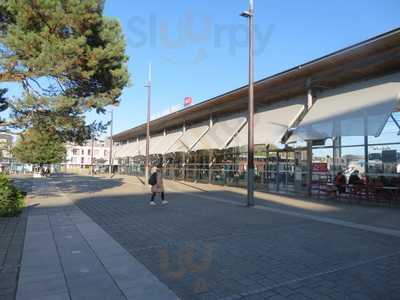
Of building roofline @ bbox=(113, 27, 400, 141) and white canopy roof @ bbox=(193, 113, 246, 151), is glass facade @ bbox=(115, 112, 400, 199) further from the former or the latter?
building roofline @ bbox=(113, 27, 400, 141)

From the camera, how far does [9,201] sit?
1100 cm

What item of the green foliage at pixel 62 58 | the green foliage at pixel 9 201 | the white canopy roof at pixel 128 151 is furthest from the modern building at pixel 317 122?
the white canopy roof at pixel 128 151

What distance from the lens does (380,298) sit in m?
4.61

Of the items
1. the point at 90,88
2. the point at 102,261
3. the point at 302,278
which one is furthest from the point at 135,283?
the point at 90,88

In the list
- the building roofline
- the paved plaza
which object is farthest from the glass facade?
the paved plaza

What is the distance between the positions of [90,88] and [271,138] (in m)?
9.78

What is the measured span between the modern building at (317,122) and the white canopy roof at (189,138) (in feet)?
1.35

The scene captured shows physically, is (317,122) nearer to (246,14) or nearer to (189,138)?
(246,14)

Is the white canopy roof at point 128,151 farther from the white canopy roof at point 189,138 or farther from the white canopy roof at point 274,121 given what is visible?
the white canopy roof at point 274,121

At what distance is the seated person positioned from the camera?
1628 centimetres

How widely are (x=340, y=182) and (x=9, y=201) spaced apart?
13.4m

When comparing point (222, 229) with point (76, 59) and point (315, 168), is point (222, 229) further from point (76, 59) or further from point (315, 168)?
point (315, 168)

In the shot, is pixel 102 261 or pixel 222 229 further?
pixel 222 229

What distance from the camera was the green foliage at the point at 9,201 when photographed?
424 inches
